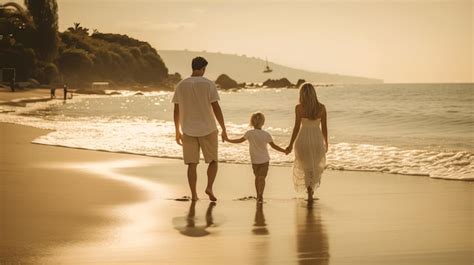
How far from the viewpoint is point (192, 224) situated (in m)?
7.79

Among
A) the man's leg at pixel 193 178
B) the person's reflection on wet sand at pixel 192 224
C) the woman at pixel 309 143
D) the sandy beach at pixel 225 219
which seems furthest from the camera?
the woman at pixel 309 143

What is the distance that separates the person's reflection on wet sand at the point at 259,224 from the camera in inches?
291

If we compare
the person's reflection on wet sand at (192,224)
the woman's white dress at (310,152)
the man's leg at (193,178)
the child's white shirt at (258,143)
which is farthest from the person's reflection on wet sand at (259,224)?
the woman's white dress at (310,152)

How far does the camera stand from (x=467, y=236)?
23.9 ft

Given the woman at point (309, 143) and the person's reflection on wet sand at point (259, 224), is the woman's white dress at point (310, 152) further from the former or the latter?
the person's reflection on wet sand at point (259, 224)

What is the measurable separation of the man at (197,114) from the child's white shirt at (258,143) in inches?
18.2

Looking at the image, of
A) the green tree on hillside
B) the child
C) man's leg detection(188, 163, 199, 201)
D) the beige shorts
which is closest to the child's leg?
the child

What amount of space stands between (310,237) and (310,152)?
2914 millimetres

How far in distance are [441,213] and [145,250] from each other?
13.0 feet

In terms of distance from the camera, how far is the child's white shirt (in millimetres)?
9789

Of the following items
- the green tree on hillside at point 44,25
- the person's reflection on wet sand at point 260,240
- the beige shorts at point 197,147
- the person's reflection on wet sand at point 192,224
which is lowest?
the person's reflection on wet sand at point 192,224

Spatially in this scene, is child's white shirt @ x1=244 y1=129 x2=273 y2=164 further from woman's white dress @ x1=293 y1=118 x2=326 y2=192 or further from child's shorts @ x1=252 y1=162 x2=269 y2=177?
woman's white dress @ x1=293 y1=118 x2=326 y2=192

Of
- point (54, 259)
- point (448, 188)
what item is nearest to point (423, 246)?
point (54, 259)

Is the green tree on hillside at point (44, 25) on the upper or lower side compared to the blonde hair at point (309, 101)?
upper
